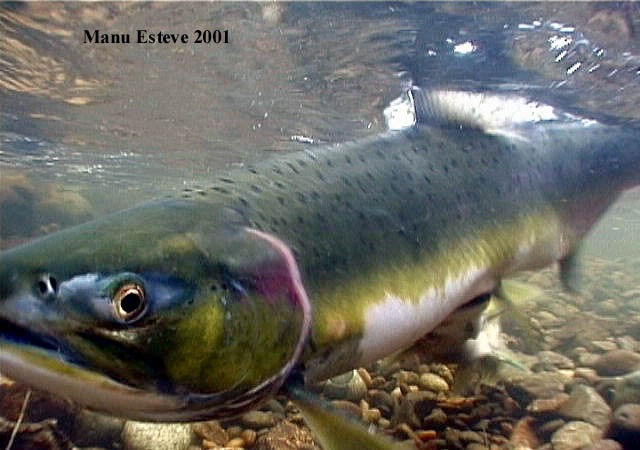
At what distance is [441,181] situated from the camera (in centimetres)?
317

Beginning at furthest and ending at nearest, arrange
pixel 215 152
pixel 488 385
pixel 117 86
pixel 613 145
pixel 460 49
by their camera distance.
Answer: pixel 215 152, pixel 117 86, pixel 460 49, pixel 613 145, pixel 488 385

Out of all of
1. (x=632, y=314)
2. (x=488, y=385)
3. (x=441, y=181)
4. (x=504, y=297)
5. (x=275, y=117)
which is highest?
(x=275, y=117)

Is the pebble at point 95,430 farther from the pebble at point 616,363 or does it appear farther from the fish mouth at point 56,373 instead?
the pebble at point 616,363

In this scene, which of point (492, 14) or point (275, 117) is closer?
point (492, 14)

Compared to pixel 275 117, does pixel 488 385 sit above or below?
below

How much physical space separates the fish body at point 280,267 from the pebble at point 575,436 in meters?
1.11

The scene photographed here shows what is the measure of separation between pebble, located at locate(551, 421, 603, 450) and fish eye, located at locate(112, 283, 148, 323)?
3.03m

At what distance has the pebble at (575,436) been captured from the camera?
136 inches

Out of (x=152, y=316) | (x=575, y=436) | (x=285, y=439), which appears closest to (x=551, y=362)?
(x=575, y=436)

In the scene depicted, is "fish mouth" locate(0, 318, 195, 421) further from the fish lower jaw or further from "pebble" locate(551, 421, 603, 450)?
"pebble" locate(551, 421, 603, 450)

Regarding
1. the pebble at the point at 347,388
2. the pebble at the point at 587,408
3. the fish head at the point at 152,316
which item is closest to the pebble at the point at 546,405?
the pebble at the point at 587,408

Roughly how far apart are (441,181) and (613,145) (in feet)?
7.42

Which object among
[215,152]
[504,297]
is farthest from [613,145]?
[215,152]

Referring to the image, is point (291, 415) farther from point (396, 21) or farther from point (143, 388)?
point (396, 21)
